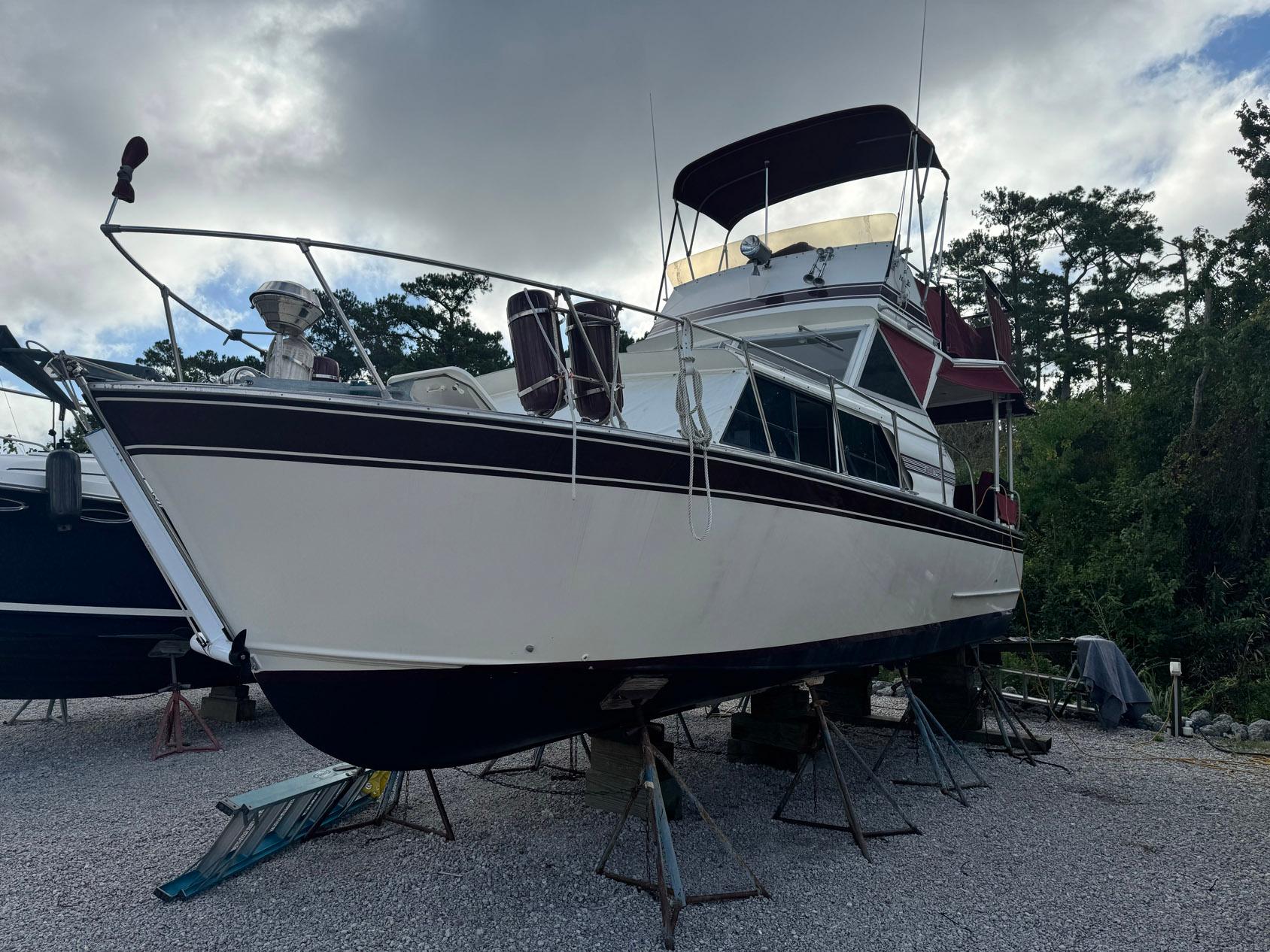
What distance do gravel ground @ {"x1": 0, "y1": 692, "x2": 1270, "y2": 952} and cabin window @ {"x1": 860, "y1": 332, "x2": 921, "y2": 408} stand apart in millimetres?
3171

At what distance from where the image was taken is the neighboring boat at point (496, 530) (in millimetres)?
2908

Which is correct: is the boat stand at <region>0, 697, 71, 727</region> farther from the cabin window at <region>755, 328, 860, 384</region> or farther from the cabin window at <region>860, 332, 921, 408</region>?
the cabin window at <region>860, 332, 921, 408</region>

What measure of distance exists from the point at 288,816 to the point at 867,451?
167 inches

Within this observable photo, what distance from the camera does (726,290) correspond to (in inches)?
285

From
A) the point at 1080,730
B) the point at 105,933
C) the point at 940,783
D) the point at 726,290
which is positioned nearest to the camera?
the point at 105,933

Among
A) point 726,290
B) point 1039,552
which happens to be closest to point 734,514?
point 726,290

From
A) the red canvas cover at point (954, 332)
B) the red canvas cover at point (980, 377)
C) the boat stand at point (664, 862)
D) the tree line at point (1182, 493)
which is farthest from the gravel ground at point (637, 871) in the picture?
the tree line at point (1182, 493)

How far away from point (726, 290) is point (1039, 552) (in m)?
11.6

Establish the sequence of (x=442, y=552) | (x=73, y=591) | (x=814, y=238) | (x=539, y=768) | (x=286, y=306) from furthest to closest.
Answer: (x=814, y=238) < (x=73, y=591) < (x=539, y=768) < (x=286, y=306) < (x=442, y=552)

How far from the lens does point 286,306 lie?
11.0ft

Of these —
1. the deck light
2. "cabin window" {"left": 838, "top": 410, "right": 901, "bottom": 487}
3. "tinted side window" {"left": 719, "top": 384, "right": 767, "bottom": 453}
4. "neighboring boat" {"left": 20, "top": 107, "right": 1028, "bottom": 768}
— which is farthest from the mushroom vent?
the deck light

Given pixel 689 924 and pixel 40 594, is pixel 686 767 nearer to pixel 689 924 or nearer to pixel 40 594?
pixel 689 924

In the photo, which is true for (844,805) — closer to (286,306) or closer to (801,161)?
(286,306)

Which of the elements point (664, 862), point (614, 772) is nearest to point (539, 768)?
point (614, 772)
